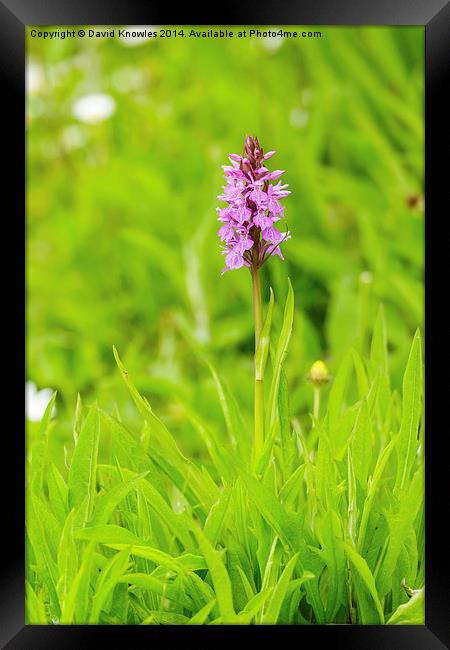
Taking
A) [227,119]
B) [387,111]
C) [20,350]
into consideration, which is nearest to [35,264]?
[227,119]

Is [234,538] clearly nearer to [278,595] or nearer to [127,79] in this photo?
[278,595]

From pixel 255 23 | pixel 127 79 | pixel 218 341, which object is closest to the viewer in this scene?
pixel 255 23

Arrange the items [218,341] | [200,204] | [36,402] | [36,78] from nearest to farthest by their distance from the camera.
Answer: [36,402] < [218,341] < [200,204] < [36,78]

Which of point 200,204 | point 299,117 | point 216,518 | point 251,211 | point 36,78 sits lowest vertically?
point 216,518

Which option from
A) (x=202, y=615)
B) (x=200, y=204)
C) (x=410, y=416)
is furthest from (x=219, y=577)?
(x=200, y=204)

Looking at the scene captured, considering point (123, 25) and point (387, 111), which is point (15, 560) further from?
point (387, 111)

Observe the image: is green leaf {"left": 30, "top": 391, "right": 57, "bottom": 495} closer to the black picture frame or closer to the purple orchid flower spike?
the black picture frame

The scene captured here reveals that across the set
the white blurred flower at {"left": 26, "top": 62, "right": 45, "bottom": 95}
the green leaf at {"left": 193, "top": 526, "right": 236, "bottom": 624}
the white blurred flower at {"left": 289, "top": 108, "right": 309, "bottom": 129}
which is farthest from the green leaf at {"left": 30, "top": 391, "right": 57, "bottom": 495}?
the white blurred flower at {"left": 26, "top": 62, "right": 45, "bottom": 95}
